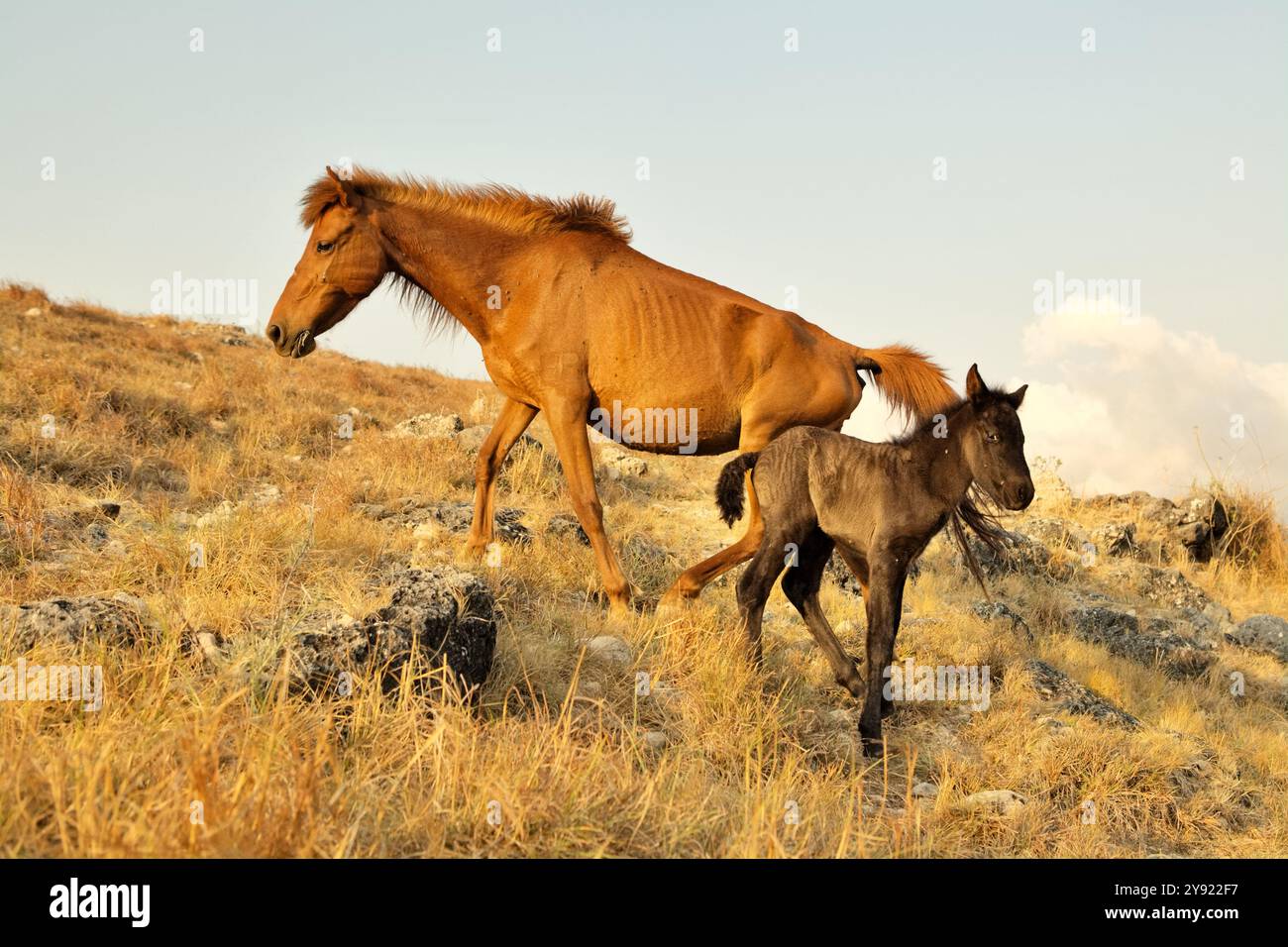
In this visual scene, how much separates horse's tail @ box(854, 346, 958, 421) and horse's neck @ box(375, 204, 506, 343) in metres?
2.73

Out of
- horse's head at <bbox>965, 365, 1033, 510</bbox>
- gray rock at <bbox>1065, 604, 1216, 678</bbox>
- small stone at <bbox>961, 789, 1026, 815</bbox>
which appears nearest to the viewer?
small stone at <bbox>961, 789, 1026, 815</bbox>

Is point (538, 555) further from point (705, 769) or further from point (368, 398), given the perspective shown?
point (368, 398)

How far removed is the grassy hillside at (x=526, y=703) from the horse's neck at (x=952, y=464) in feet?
4.92

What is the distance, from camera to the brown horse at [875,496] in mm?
6086

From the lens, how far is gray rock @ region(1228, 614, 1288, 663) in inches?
445

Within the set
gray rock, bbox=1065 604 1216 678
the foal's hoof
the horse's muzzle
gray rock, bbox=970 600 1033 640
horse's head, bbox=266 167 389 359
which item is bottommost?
gray rock, bbox=1065 604 1216 678

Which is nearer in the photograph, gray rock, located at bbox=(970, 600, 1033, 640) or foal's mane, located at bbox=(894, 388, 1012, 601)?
foal's mane, located at bbox=(894, 388, 1012, 601)

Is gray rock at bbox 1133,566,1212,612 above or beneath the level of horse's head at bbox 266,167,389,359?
beneath

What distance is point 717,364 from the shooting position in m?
7.32

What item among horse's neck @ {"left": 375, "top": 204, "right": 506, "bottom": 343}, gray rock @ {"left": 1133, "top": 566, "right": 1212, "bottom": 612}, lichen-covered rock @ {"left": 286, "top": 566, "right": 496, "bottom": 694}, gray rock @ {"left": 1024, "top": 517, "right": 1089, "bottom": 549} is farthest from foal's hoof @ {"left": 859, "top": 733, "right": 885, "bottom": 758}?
Answer: gray rock @ {"left": 1024, "top": 517, "right": 1089, "bottom": 549}

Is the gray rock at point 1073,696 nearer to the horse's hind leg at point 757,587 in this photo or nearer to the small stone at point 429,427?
the horse's hind leg at point 757,587

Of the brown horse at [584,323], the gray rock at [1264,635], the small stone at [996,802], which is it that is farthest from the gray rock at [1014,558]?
the small stone at [996,802]

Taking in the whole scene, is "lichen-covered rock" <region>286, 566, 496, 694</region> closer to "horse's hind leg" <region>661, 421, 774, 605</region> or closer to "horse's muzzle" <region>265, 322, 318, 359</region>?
"horse's hind leg" <region>661, 421, 774, 605</region>
